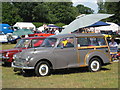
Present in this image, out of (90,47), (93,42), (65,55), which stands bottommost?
(65,55)

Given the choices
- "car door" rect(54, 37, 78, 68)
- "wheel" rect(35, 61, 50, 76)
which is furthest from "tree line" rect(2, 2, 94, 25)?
"wheel" rect(35, 61, 50, 76)

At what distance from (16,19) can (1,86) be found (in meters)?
60.4

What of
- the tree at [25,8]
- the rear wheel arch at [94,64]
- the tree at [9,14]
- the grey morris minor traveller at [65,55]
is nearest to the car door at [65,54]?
the grey morris minor traveller at [65,55]

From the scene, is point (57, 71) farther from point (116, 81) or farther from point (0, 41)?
point (0, 41)

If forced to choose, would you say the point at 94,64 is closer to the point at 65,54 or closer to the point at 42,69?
the point at 65,54

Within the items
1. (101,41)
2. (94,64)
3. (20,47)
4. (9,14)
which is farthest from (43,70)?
(9,14)

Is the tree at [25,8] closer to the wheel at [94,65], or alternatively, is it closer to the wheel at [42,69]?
the wheel at [94,65]

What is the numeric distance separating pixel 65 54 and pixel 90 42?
1404 millimetres

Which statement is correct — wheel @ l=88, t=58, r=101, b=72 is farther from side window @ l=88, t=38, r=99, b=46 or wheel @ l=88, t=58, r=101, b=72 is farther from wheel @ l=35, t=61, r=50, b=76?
wheel @ l=35, t=61, r=50, b=76

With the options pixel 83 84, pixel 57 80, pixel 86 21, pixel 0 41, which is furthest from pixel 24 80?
pixel 0 41

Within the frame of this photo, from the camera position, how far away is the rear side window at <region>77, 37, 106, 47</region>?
1096cm

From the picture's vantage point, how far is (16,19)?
67.4 meters

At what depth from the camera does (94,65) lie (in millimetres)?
11055

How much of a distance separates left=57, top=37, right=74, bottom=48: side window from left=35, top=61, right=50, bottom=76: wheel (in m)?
1.07
